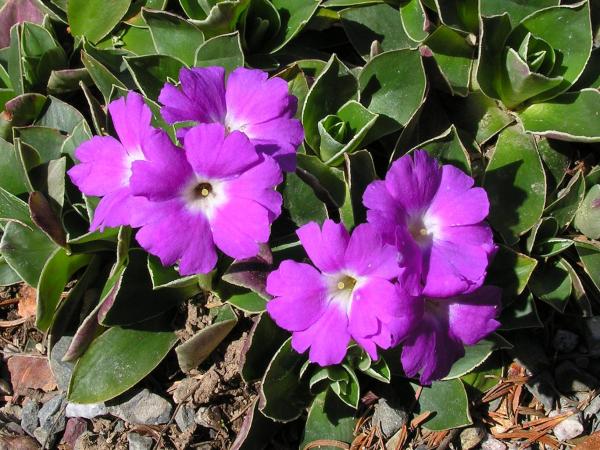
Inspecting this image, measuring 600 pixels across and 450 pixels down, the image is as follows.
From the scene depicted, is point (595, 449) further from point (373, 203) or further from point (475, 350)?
point (373, 203)

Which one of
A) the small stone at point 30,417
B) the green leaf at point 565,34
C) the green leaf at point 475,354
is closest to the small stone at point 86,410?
the small stone at point 30,417

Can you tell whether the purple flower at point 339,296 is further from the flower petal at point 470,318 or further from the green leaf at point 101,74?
the green leaf at point 101,74

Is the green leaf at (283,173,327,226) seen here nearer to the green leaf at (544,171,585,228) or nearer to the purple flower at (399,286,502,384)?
the purple flower at (399,286,502,384)

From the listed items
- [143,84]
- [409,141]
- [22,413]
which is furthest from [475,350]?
[22,413]

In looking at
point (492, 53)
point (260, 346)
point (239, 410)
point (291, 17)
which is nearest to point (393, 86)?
point (492, 53)

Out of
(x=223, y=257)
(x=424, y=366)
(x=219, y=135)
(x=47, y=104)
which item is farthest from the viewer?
(x=47, y=104)

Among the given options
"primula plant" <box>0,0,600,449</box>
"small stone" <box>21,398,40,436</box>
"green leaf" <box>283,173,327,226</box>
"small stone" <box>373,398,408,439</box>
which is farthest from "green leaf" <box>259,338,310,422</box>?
"small stone" <box>21,398,40,436</box>
